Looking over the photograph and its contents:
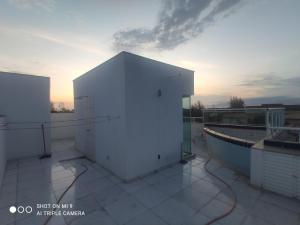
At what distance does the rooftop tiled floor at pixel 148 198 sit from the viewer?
211 centimetres

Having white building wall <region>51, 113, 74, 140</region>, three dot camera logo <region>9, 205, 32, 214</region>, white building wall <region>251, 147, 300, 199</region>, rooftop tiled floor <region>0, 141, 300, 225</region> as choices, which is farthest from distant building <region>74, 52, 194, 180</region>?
white building wall <region>51, 113, 74, 140</region>

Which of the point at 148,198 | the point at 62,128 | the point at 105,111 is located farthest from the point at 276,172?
the point at 62,128

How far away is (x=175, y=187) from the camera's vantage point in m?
3.05

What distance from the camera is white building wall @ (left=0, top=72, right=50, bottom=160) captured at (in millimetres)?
4828

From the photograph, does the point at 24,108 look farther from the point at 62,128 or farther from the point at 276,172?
the point at 276,172

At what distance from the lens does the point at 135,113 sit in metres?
3.46

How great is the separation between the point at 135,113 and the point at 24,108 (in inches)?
174

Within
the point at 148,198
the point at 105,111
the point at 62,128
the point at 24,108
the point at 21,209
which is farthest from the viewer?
the point at 62,128

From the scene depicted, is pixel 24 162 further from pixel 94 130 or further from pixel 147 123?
pixel 147 123

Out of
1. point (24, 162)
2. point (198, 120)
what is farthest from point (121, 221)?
point (198, 120)

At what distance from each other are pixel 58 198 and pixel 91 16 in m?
4.29

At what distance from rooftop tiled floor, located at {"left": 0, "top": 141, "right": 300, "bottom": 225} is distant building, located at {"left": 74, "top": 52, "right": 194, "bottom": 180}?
0.49 m

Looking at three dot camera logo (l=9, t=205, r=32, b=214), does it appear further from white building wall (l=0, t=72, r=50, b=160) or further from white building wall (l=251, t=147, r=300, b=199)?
white building wall (l=251, t=147, r=300, b=199)

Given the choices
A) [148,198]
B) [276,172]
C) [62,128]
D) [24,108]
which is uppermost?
[24,108]
